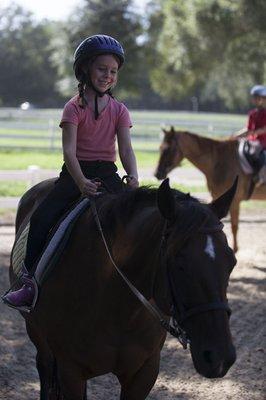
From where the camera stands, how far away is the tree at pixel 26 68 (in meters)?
64.1

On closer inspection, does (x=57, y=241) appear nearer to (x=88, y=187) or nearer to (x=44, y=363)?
(x=88, y=187)

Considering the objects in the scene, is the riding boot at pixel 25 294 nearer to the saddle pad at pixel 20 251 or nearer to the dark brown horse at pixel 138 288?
the dark brown horse at pixel 138 288

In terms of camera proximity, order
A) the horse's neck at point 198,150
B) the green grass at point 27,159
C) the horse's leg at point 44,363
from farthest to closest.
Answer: the green grass at point 27,159 → the horse's neck at point 198,150 → the horse's leg at point 44,363

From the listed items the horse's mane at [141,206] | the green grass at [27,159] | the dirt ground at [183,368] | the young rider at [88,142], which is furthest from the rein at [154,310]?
the green grass at [27,159]

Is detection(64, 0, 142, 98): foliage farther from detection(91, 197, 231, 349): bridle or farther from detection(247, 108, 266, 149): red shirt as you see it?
detection(91, 197, 231, 349): bridle

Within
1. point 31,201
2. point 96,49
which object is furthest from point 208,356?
point 31,201

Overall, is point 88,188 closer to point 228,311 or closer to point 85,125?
point 85,125

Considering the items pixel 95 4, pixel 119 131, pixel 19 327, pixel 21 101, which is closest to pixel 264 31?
pixel 19 327

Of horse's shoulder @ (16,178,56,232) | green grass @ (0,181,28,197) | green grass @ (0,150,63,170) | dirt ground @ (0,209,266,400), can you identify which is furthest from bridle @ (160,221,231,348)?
green grass @ (0,150,63,170)

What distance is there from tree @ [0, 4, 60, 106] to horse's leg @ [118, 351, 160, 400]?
57.2 metres

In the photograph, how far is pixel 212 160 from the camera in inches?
452

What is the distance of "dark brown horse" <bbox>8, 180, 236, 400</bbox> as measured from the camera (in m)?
2.83

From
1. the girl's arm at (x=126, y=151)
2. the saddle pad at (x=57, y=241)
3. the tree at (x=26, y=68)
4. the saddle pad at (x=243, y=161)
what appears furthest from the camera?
the tree at (x=26, y=68)

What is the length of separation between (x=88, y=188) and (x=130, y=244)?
21.5 inches
